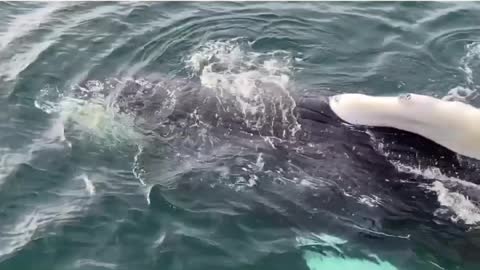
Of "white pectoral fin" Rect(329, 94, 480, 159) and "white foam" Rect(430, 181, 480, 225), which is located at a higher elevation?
"white pectoral fin" Rect(329, 94, 480, 159)

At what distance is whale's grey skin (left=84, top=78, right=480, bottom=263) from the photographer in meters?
7.93

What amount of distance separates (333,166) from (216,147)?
1.59m

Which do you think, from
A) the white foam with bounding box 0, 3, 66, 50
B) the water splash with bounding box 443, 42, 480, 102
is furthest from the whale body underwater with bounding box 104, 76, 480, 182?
the white foam with bounding box 0, 3, 66, 50

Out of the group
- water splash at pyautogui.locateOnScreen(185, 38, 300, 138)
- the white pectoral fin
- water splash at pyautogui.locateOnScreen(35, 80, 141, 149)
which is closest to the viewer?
the white pectoral fin

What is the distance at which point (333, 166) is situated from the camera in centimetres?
840

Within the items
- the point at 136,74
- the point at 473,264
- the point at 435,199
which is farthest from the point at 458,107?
the point at 136,74

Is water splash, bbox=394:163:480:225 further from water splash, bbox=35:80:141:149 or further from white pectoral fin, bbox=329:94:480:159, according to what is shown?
water splash, bbox=35:80:141:149

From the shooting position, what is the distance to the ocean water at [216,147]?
785 cm

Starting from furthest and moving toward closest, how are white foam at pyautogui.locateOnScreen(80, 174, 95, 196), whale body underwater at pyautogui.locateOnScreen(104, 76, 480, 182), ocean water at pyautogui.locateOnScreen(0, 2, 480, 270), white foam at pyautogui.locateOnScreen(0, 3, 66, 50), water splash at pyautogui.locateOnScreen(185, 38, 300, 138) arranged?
white foam at pyautogui.locateOnScreen(0, 3, 66, 50)
water splash at pyautogui.locateOnScreen(185, 38, 300, 138)
white foam at pyautogui.locateOnScreen(80, 174, 95, 196)
ocean water at pyautogui.locateOnScreen(0, 2, 480, 270)
whale body underwater at pyautogui.locateOnScreen(104, 76, 480, 182)

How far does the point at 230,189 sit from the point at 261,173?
1.43ft

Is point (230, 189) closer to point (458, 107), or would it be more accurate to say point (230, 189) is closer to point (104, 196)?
point (104, 196)

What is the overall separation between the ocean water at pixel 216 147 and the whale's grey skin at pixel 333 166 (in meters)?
0.03

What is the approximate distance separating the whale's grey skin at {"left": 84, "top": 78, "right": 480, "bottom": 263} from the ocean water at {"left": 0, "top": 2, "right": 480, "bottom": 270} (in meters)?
0.03

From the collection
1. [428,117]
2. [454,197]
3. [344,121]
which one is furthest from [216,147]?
[454,197]
